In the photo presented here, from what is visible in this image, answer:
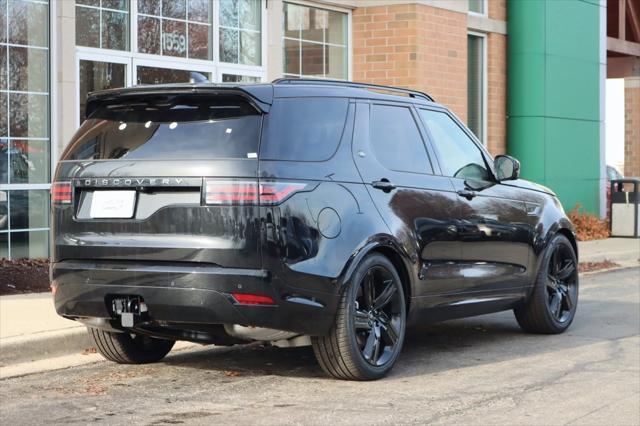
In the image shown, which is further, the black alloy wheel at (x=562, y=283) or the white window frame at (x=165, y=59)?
the white window frame at (x=165, y=59)

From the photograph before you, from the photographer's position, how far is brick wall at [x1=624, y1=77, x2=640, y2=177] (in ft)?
102

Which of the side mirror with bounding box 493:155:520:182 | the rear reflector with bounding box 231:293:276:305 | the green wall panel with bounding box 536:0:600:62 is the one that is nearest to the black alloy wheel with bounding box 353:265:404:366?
the rear reflector with bounding box 231:293:276:305

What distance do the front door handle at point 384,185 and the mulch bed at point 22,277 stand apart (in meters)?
4.90

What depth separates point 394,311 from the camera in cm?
775

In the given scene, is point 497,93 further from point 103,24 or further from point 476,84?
point 103,24

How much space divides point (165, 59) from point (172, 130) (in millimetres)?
7594

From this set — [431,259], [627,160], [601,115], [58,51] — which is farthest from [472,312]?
[627,160]

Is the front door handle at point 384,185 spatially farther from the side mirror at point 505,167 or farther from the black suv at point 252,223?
the side mirror at point 505,167

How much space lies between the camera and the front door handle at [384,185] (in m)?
7.64

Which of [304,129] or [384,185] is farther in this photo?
[384,185]

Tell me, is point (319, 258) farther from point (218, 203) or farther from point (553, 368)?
point (553, 368)

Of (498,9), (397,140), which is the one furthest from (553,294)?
(498,9)

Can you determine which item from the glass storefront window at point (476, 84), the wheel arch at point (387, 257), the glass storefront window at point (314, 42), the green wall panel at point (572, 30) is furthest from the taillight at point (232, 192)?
the green wall panel at point (572, 30)

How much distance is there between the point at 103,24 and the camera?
544 inches
